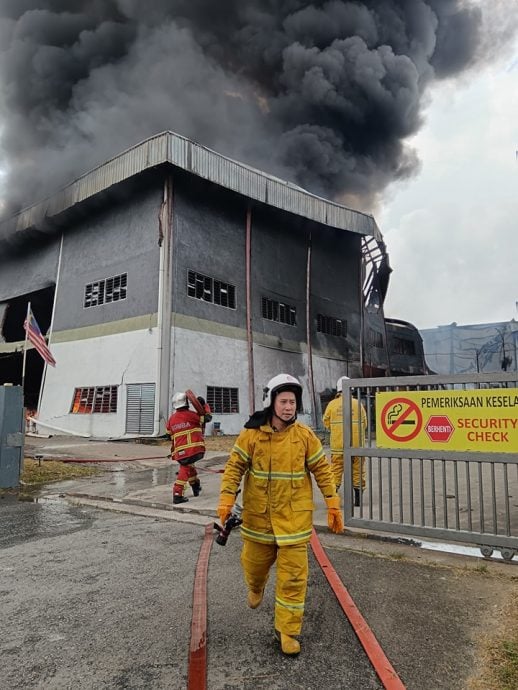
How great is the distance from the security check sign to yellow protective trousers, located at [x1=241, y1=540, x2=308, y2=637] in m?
2.18

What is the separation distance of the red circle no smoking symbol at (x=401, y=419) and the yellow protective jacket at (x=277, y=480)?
6.04 feet

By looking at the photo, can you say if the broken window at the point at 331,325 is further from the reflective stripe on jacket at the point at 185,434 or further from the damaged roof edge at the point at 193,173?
the reflective stripe on jacket at the point at 185,434

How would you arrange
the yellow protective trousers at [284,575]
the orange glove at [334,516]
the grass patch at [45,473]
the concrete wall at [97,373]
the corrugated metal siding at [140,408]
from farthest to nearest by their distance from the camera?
the concrete wall at [97,373] < the corrugated metal siding at [140,408] < the grass patch at [45,473] < the orange glove at [334,516] < the yellow protective trousers at [284,575]

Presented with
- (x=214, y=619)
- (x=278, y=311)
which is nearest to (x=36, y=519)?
(x=214, y=619)

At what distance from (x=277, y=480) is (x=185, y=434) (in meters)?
3.95

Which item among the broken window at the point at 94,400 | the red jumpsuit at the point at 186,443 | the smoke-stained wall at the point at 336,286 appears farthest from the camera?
the smoke-stained wall at the point at 336,286

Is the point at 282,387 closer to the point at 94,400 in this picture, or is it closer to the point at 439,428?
the point at 439,428

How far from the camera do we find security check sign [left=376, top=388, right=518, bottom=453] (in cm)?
412

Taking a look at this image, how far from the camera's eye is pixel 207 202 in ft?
61.5

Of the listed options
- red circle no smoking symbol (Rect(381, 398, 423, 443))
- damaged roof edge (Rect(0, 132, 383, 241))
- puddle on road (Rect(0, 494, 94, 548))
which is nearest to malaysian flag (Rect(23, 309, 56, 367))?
damaged roof edge (Rect(0, 132, 383, 241))

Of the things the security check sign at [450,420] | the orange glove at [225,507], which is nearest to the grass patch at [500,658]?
the orange glove at [225,507]

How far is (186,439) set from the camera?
6.55 m

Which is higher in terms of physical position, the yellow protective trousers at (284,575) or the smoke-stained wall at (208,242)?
the smoke-stained wall at (208,242)

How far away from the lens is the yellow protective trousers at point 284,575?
8.27 feet
